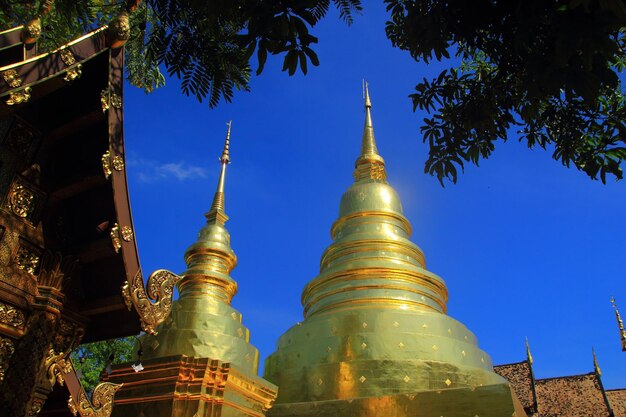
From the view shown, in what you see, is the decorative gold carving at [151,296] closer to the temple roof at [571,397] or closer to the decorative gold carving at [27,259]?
the decorative gold carving at [27,259]

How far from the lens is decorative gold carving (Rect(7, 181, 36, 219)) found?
3.40m

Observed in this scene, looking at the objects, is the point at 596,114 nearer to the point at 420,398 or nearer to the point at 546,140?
the point at 546,140

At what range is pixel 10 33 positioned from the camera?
10.1 feet

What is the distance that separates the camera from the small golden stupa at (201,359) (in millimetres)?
6985

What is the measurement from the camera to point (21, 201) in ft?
11.4

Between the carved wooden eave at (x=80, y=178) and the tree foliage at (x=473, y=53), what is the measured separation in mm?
302

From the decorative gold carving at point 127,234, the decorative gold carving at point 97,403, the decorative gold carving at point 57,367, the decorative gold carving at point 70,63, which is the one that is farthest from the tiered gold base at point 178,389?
the decorative gold carving at point 70,63

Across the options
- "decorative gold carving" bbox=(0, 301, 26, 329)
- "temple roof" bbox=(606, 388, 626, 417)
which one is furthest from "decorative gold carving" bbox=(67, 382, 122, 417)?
"temple roof" bbox=(606, 388, 626, 417)

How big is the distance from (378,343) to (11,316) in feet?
21.9

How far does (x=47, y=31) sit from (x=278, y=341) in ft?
25.7

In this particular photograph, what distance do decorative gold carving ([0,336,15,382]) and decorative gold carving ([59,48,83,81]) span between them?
1.59m

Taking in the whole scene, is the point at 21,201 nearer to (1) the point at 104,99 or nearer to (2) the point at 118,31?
(1) the point at 104,99

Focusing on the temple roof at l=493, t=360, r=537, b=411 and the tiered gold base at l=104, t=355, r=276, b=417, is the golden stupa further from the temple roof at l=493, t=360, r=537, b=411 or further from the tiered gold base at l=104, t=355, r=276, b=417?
the temple roof at l=493, t=360, r=537, b=411

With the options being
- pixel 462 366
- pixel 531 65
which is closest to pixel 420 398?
pixel 462 366
